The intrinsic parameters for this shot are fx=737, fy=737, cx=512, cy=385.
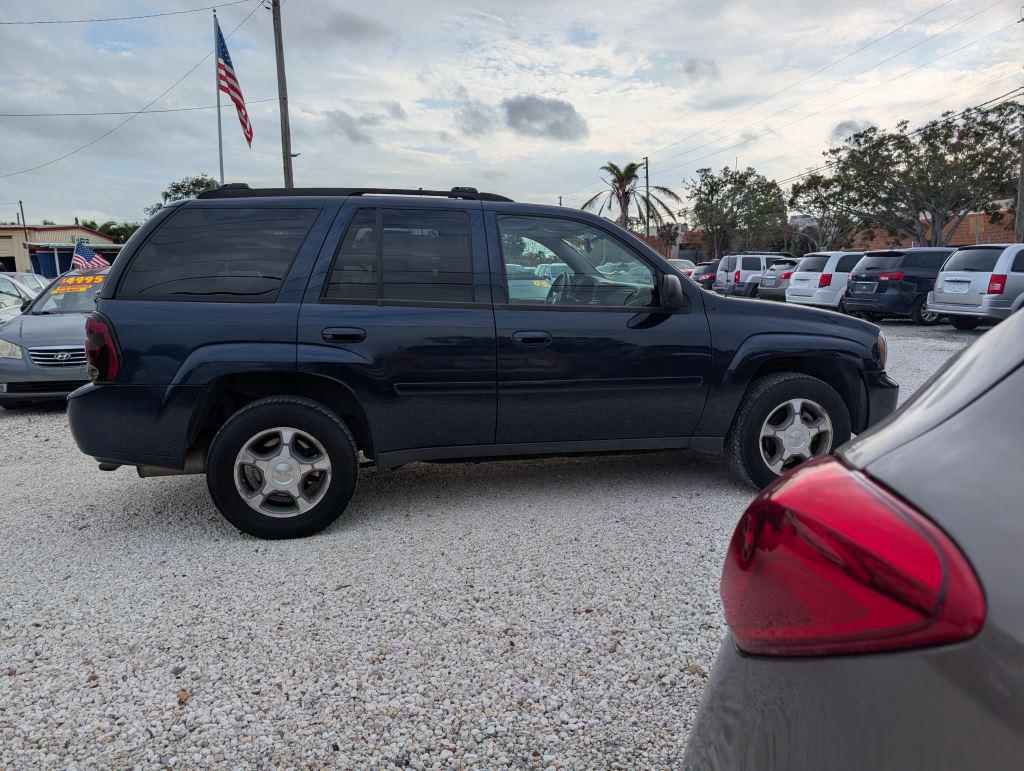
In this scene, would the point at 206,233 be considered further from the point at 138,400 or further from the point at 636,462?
the point at 636,462

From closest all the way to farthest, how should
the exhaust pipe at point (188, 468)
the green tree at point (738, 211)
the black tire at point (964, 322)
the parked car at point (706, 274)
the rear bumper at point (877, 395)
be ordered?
the exhaust pipe at point (188, 468) → the rear bumper at point (877, 395) → the black tire at point (964, 322) → the parked car at point (706, 274) → the green tree at point (738, 211)

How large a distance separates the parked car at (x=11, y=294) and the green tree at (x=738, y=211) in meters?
42.0

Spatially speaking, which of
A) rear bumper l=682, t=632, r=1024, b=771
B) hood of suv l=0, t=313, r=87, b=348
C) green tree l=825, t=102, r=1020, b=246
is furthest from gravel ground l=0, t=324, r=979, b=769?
green tree l=825, t=102, r=1020, b=246

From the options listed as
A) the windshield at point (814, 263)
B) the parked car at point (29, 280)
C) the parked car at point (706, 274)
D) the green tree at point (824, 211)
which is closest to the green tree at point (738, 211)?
the green tree at point (824, 211)

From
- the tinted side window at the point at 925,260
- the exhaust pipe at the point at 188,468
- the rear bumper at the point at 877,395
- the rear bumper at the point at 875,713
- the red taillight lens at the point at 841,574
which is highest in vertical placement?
the tinted side window at the point at 925,260

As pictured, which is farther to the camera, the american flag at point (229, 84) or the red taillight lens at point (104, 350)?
the american flag at point (229, 84)

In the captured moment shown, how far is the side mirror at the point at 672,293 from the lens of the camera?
4.14 m

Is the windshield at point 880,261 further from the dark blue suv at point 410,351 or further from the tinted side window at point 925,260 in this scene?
the dark blue suv at point 410,351

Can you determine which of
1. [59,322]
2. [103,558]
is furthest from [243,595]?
[59,322]

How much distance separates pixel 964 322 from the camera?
14.8 meters

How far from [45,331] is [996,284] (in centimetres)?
1414

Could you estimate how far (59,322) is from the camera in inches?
307

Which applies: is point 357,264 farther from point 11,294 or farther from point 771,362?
point 11,294

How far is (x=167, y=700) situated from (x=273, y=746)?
49cm
